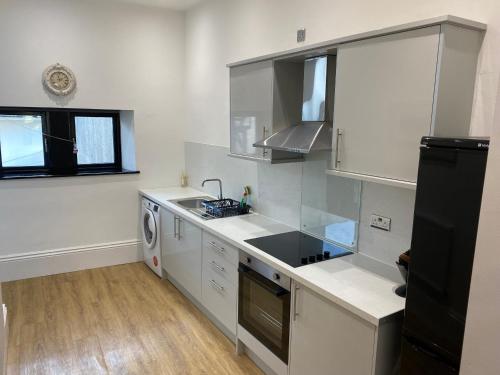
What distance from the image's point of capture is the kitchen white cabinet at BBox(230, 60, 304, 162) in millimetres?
2600

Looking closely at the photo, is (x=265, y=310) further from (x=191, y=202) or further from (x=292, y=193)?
(x=191, y=202)

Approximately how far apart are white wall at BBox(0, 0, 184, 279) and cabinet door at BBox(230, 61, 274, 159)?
1809 millimetres

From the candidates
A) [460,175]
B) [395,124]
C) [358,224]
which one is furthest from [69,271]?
[460,175]

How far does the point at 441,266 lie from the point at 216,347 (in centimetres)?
204

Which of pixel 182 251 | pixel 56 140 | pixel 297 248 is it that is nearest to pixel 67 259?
pixel 56 140

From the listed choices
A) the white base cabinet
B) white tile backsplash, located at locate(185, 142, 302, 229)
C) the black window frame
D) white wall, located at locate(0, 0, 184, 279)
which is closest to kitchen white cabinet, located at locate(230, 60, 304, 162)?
white tile backsplash, located at locate(185, 142, 302, 229)

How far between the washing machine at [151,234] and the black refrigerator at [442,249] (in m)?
2.97

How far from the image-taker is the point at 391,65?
1775 millimetres

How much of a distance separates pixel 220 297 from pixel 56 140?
2676mm

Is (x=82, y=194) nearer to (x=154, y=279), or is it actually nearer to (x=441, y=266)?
(x=154, y=279)

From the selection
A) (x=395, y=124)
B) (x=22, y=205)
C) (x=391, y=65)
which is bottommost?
(x=22, y=205)

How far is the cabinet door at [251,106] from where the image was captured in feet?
8.64

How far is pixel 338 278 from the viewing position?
6.72ft

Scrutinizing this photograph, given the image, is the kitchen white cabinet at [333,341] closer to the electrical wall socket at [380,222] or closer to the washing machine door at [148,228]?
the electrical wall socket at [380,222]
